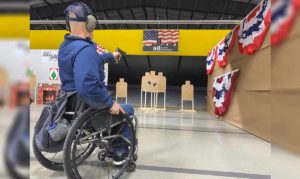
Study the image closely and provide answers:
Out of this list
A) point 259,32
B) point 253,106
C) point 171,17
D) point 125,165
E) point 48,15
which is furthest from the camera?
point 171,17

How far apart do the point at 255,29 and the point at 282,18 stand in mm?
3694

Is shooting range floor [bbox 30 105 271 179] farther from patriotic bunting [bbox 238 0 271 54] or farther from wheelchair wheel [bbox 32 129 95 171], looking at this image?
patriotic bunting [bbox 238 0 271 54]

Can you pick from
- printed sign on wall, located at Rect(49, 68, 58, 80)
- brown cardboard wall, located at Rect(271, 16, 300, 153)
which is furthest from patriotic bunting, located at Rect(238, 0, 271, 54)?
printed sign on wall, located at Rect(49, 68, 58, 80)

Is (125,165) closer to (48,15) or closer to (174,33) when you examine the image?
(174,33)

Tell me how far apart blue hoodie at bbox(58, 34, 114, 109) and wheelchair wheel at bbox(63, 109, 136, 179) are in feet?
0.35

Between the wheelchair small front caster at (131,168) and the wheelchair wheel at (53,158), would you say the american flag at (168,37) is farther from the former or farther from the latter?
the wheelchair small front caster at (131,168)

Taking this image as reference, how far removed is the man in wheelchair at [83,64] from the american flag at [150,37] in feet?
24.7

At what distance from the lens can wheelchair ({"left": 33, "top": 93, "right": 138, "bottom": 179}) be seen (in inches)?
58.8

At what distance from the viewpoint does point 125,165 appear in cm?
183

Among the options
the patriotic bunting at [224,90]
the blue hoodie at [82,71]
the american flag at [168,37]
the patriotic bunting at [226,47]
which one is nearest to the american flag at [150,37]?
the american flag at [168,37]

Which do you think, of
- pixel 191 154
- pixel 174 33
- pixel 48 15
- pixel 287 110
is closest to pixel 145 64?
pixel 174 33

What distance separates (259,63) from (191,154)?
74.3 inches

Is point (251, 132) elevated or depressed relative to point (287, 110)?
→ depressed

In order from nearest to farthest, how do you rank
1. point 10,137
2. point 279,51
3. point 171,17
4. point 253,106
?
point 10,137 → point 279,51 → point 253,106 → point 171,17
